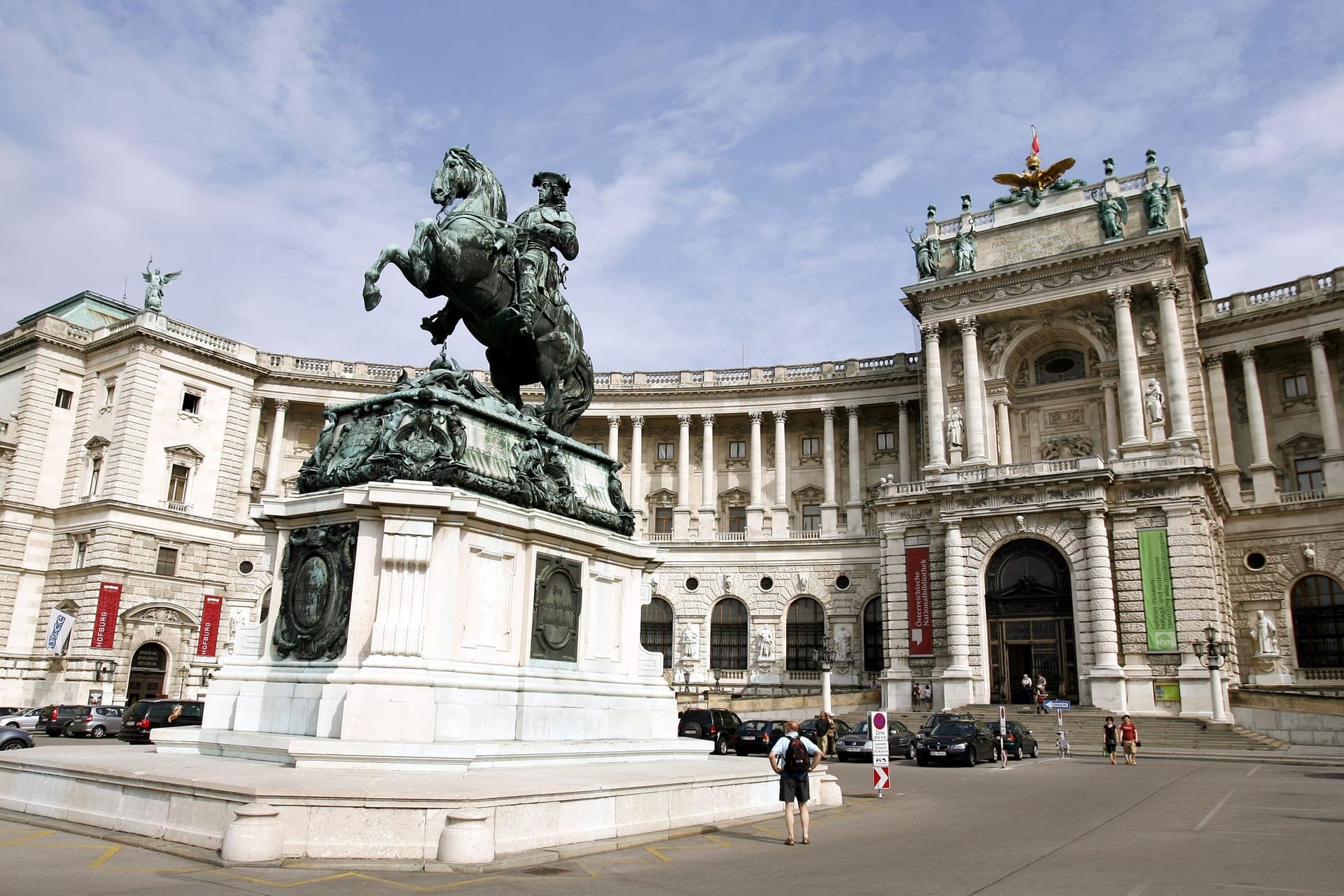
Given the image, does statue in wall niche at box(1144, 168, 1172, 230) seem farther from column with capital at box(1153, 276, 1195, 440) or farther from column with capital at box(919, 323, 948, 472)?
column with capital at box(919, 323, 948, 472)

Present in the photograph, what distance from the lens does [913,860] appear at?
10711 millimetres

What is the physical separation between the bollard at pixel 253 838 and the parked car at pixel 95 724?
33.8 m

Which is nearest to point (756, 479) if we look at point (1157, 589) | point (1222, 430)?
point (1157, 589)

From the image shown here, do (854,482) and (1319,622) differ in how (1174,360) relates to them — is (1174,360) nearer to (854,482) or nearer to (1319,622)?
(1319,622)

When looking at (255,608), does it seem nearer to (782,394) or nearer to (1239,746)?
(782,394)

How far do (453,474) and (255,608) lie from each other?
45250 millimetres

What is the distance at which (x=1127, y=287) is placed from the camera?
46500mm

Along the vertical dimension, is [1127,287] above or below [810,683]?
above

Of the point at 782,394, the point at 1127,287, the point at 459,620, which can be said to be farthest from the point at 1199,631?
the point at 459,620

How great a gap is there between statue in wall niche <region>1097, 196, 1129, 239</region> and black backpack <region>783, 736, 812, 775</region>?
4203 cm

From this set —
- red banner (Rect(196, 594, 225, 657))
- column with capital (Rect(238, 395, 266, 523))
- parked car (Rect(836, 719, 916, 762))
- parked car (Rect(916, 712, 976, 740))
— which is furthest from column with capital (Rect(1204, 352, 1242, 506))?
red banner (Rect(196, 594, 225, 657))

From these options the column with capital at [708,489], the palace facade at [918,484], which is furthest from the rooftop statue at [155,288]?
the column with capital at [708,489]

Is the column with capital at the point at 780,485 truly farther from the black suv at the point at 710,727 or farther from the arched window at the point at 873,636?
the black suv at the point at 710,727

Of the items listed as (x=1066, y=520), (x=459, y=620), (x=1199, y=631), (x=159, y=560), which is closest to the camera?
(x=459, y=620)
